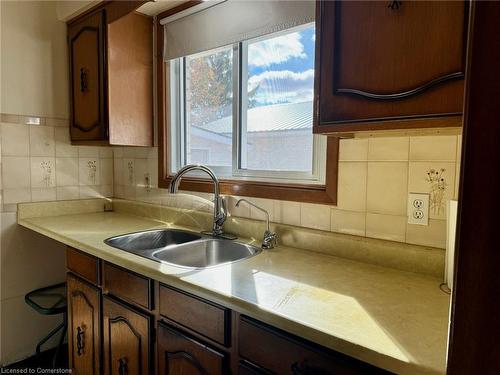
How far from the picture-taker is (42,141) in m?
2.04

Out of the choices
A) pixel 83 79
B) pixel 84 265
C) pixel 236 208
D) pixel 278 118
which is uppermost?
pixel 83 79

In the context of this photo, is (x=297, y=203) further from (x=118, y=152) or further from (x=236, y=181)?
(x=118, y=152)

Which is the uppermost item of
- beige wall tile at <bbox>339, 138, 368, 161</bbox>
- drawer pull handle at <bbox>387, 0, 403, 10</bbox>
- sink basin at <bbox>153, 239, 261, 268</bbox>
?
drawer pull handle at <bbox>387, 0, 403, 10</bbox>

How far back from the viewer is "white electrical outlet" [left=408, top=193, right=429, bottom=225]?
3.58ft

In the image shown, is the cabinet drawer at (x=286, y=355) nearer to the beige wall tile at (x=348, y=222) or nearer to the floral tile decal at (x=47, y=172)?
the beige wall tile at (x=348, y=222)

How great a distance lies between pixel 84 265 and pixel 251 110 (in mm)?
1059

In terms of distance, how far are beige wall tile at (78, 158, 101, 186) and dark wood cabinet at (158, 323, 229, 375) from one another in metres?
1.44

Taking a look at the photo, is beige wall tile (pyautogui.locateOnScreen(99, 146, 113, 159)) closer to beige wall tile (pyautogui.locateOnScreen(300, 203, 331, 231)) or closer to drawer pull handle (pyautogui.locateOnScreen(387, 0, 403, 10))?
beige wall tile (pyautogui.locateOnScreen(300, 203, 331, 231))

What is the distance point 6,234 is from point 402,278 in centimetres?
205

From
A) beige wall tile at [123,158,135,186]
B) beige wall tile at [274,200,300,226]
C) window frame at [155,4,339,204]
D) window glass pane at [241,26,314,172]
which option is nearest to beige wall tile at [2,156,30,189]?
beige wall tile at [123,158,135,186]

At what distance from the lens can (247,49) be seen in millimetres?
1702

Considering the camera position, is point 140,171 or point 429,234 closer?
point 429,234

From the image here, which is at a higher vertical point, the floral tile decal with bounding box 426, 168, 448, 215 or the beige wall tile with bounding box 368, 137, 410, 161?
the beige wall tile with bounding box 368, 137, 410, 161

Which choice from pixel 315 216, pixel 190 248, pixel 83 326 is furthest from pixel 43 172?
pixel 315 216
